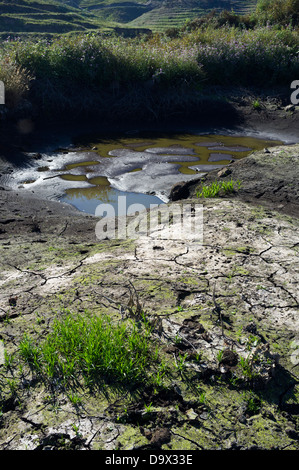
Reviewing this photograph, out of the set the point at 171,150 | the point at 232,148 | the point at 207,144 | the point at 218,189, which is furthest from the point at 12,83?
the point at 218,189

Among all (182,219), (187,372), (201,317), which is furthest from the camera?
(182,219)

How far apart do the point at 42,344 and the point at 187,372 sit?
2.95ft

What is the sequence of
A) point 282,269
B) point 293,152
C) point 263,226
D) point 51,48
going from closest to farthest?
1. point 282,269
2. point 263,226
3. point 293,152
4. point 51,48

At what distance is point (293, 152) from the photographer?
6930 mm

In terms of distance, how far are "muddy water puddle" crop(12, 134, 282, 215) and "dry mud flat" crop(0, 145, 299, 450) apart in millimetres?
2353

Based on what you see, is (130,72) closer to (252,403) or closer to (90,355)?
(90,355)

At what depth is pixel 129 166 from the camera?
8.93 meters

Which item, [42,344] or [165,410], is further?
A: [42,344]

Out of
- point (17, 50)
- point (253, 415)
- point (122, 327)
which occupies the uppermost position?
point (17, 50)

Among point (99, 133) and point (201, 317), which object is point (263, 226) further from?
point (99, 133)

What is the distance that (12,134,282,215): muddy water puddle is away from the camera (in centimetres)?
757

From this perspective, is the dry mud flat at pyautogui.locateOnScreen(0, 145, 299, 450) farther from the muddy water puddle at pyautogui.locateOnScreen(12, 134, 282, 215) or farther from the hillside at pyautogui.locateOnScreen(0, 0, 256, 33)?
the hillside at pyautogui.locateOnScreen(0, 0, 256, 33)

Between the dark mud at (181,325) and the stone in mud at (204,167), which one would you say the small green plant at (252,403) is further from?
the stone in mud at (204,167)

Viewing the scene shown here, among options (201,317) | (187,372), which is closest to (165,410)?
(187,372)
